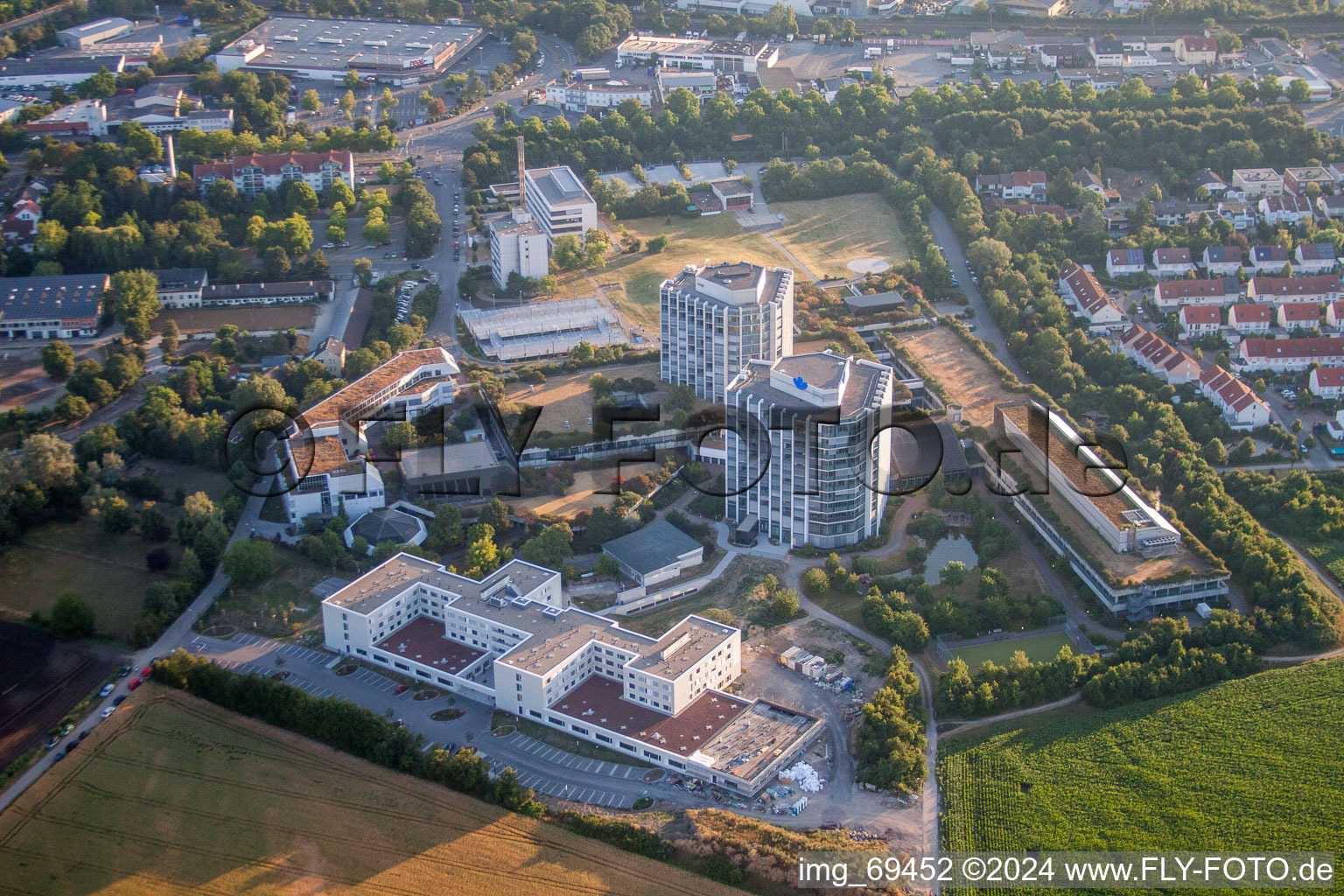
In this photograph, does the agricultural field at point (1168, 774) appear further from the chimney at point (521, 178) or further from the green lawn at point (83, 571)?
the chimney at point (521, 178)

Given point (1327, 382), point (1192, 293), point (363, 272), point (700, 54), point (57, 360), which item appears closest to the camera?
point (1327, 382)

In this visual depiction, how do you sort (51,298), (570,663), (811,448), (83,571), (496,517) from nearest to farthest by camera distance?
(570,663), (83,571), (811,448), (496,517), (51,298)

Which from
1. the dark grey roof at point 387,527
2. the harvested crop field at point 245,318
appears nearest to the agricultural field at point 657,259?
the harvested crop field at point 245,318

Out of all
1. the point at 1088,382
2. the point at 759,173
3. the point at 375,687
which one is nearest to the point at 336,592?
the point at 375,687

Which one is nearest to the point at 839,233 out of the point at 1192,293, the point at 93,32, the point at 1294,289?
the point at 1192,293

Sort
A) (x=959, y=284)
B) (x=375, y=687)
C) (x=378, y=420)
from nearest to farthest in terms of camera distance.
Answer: (x=375, y=687)
(x=378, y=420)
(x=959, y=284)

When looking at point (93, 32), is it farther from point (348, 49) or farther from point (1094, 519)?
point (1094, 519)

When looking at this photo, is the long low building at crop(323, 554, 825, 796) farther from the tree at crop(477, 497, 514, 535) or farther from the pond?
the pond

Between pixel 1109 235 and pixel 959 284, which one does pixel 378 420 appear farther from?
pixel 1109 235
